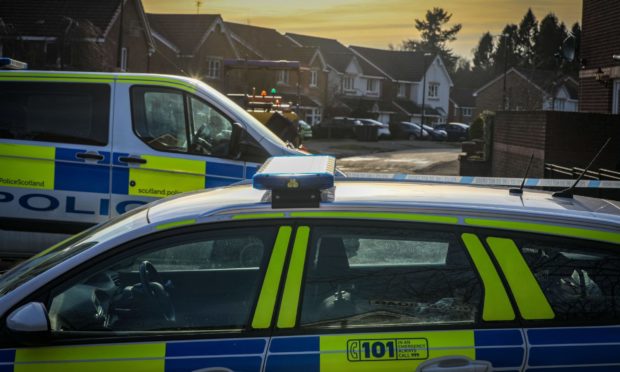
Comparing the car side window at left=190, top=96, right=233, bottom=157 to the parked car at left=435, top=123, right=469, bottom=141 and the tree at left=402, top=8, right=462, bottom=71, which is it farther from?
the tree at left=402, top=8, right=462, bottom=71

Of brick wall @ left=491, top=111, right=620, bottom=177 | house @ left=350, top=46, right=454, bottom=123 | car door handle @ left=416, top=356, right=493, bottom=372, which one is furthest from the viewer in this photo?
house @ left=350, top=46, right=454, bottom=123

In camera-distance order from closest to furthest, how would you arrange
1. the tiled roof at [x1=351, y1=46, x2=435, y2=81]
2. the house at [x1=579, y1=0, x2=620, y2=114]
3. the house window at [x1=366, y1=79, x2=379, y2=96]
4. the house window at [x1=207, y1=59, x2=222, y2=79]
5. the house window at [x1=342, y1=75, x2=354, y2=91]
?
the house at [x1=579, y1=0, x2=620, y2=114] < the house window at [x1=207, y1=59, x2=222, y2=79] < the house window at [x1=342, y1=75, x2=354, y2=91] < the house window at [x1=366, y1=79, x2=379, y2=96] < the tiled roof at [x1=351, y1=46, x2=435, y2=81]

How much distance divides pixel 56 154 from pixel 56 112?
38 cm

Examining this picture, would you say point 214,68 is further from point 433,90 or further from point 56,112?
point 56,112

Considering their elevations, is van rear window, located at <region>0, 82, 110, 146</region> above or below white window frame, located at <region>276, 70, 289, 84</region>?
below

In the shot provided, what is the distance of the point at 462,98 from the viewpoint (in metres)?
99.0

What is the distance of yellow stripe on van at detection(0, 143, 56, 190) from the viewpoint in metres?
7.63

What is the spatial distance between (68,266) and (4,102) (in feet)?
15.8

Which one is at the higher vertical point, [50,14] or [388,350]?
[50,14]

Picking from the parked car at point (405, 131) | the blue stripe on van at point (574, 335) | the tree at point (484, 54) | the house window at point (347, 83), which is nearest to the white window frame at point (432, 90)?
the house window at point (347, 83)

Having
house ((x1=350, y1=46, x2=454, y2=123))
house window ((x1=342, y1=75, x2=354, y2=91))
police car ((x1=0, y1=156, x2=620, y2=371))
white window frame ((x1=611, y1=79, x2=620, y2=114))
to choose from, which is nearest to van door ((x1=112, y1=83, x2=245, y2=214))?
police car ((x1=0, y1=156, x2=620, y2=371))

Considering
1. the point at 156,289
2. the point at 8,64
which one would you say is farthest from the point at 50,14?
the point at 156,289

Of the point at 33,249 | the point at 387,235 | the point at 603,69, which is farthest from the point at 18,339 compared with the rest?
the point at 603,69

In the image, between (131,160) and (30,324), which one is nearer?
(30,324)
